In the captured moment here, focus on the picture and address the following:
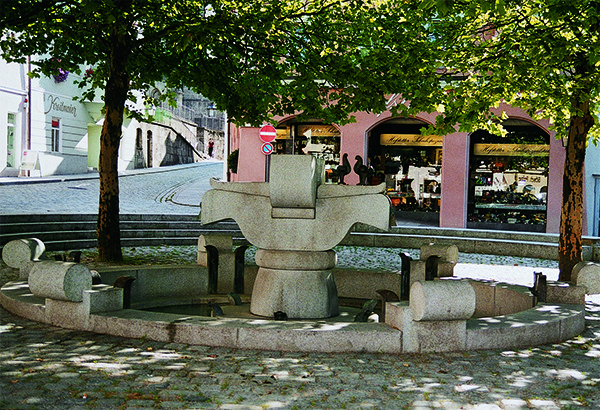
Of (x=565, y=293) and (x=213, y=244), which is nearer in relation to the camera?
(x=565, y=293)

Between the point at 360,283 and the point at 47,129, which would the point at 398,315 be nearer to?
the point at 360,283

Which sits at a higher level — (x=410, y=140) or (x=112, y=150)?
(x=410, y=140)

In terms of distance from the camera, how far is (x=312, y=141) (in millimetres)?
25953

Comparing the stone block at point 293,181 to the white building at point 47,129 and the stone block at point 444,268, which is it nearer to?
the stone block at point 444,268

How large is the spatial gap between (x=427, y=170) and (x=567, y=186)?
1314cm

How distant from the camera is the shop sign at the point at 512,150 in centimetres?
2278

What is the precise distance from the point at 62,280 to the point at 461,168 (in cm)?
1814

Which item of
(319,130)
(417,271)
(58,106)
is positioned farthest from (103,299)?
(58,106)

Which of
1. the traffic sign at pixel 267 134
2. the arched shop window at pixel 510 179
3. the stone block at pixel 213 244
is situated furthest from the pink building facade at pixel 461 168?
the stone block at pixel 213 244

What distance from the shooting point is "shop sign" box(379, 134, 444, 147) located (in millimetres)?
24219

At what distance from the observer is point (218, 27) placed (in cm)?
1063

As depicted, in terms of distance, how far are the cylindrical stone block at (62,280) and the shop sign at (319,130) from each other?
18.8 m

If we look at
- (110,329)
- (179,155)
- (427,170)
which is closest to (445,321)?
(110,329)

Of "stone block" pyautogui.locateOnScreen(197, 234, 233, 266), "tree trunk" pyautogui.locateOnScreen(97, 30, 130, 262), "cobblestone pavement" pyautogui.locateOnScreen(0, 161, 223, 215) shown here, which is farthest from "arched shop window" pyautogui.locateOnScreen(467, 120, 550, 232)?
"stone block" pyautogui.locateOnScreen(197, 234, 233, 266)
